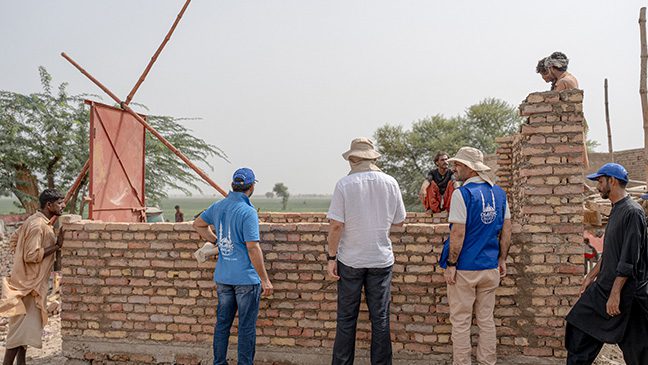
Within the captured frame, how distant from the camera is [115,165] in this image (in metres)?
6.10

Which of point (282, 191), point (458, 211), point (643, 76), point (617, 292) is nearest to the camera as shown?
point (617, 292)

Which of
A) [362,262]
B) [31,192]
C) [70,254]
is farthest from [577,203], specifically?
[31,192]

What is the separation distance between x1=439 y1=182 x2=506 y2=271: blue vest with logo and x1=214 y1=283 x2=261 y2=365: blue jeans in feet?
5.44

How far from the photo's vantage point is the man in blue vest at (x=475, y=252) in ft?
12.1

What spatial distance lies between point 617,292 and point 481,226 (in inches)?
40.3

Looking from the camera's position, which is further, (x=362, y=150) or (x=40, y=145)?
(x=40, y=145)

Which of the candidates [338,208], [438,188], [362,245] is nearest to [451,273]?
[362,245]

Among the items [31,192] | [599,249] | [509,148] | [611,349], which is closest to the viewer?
[611,349]

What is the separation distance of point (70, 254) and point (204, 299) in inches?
58.3

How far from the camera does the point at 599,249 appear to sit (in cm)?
885

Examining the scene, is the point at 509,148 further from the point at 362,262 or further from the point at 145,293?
the point at 145,293

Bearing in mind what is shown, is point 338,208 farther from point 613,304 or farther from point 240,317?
point 613,304

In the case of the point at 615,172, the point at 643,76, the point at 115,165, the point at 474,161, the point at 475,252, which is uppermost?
the point at 643,76

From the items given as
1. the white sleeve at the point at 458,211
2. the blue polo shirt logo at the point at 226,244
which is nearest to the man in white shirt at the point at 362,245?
the white sleeve at the point at 458,211
